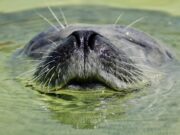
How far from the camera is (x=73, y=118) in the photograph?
158 inches

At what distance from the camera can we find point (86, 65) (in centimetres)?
438

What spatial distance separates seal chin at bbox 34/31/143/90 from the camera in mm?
4387

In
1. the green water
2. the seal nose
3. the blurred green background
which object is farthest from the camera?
the blurred green background

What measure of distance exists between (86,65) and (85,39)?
194mm

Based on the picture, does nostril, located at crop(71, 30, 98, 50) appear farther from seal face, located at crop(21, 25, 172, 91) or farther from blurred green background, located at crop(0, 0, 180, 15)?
blurred green background, located at crop(0, 0, 180, 15)

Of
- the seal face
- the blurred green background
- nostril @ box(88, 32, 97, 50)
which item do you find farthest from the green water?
the blurred green background

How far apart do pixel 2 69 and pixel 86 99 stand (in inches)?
57.4

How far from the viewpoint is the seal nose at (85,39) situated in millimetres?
4375

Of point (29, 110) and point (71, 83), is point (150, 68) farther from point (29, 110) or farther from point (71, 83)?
point (29, 110)

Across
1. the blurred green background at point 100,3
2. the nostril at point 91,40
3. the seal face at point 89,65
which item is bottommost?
the seal face at point 89,65

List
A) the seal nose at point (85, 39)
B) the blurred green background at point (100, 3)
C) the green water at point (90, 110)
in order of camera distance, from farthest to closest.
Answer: the blurred green background at point (100, 3), the seal nose at point (85, 39), the green water at point (90, 110)

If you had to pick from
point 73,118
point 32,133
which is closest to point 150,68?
point 73,118

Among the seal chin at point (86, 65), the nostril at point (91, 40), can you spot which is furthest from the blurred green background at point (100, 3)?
the nostril at point (91, 40)

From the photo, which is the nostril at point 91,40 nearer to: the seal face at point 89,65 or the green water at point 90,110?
the seal face at point 89,65
